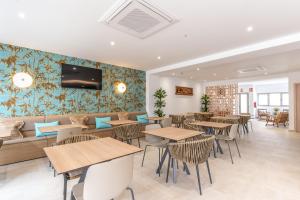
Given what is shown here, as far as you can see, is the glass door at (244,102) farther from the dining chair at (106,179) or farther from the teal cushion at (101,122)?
the dining chair at (106,179)

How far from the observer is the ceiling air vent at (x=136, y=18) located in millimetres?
2260

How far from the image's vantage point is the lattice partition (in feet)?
30.9

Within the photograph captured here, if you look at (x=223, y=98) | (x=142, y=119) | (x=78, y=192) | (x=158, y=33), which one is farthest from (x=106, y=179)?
(x=223, y=98)

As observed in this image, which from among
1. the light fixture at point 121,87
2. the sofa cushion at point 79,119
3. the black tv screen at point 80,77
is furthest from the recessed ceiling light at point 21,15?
the light fixture at point 121,87

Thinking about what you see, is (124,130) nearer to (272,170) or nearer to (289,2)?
(272,170)

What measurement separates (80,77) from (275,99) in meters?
13.7

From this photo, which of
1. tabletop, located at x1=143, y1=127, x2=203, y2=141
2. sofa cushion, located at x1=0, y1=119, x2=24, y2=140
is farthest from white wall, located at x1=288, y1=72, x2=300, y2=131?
sofa cushion, located at x1=0, y1=119, x2=24, y2=140

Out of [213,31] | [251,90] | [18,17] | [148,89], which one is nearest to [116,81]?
[148,89]

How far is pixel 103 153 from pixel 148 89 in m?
5.41

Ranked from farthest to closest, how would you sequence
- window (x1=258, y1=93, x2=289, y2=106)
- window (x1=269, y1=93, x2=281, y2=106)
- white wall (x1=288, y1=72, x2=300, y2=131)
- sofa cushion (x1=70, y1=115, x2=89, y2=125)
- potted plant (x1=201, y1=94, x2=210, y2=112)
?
1. window (x1=269, y1=93, x2=281, y2=106)
2. window (x1=258, y1=93, x2=289, y2=106)
3. potted plant (x1=201, y1=94, x2=210, y2=112)
4. white wall (x1=288, y1=72, x2=300, y2=131)
5. sofa cushion (x1=70, y1=115, x2=89, y2=125)

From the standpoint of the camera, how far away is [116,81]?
234 inches

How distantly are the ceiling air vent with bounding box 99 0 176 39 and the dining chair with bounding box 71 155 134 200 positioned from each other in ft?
6.81

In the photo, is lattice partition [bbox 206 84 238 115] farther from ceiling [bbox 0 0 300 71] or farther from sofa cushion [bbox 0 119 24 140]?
sofa cushion [bbox 0 119 24 140]

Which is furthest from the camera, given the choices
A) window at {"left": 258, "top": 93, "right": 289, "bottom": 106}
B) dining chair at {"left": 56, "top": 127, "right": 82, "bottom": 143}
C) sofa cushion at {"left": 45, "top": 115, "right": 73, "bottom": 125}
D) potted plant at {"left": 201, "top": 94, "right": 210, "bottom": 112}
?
window at {"left": 258, "top": 93, "right": 289, "bottom": 106}
